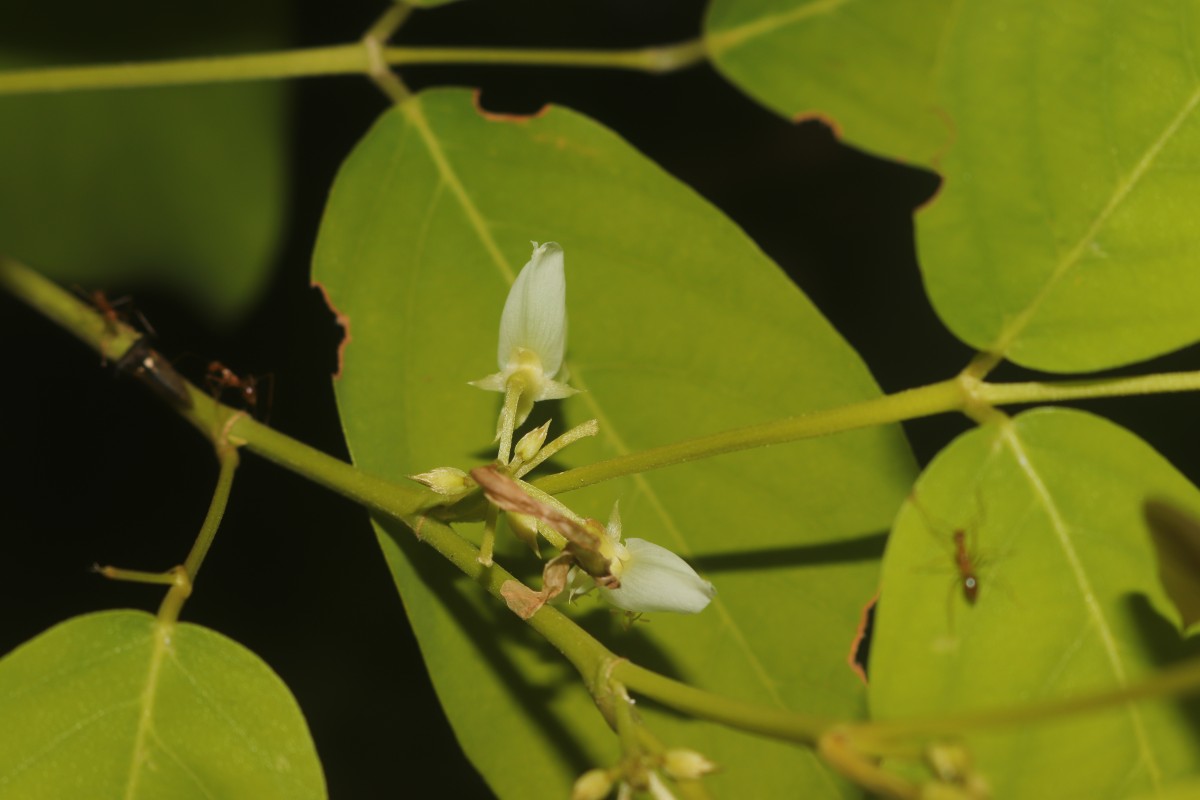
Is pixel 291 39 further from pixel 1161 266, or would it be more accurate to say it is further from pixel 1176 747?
pixel 1176 747

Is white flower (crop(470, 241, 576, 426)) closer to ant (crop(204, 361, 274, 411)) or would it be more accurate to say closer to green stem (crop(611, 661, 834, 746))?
green stem (crop(611, 661, 834, 746))

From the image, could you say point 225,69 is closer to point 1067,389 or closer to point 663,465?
point 663,465

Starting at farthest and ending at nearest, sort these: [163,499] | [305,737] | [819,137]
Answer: [819,137], [163,499], [305,737]

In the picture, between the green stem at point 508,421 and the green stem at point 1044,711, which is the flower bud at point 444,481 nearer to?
the green stem at point 508,421

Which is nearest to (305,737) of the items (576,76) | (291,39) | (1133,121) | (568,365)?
(568,365)

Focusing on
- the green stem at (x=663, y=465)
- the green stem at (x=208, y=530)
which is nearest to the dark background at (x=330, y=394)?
the green stem at (x=663, y=465)
